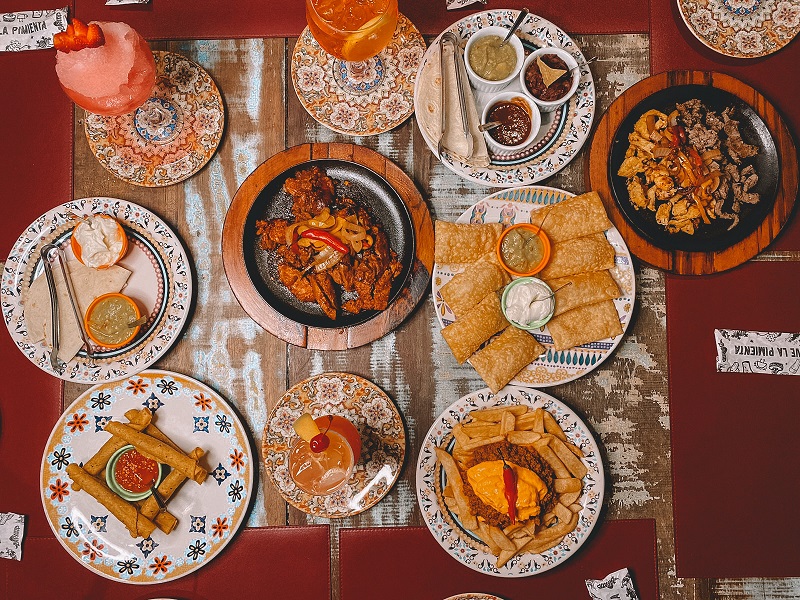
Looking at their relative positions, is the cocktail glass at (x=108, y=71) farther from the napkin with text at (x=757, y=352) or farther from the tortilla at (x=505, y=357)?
the napkin with text at (x=757, y=352)

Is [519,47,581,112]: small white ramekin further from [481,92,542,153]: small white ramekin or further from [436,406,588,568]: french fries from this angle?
[436,406,588,568]: french fries

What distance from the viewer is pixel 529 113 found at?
2545 millimetres

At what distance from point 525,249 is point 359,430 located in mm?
1040

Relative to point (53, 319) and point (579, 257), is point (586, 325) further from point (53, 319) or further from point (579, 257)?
point (53, 319)

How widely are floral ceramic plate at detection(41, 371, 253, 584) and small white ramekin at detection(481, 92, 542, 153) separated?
62.8 inches

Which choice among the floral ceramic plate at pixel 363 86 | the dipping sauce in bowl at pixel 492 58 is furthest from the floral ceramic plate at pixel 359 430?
the dipping sauce in bowl at pixel 492 58

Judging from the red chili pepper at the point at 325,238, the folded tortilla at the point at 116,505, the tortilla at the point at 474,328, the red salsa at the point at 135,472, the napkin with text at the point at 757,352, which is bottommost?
the folded tortilla at the point at 116,505

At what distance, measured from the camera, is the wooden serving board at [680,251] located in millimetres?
2607

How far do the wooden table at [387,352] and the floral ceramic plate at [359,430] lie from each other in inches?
3.6

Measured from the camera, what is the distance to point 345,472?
2.31m

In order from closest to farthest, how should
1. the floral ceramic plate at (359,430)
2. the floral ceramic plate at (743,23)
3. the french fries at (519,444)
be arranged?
the french fries at (519,444)
the floral ceramic plate at (359,430)
the floral ceramic plate at (743,23)

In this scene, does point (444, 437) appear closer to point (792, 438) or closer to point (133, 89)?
point (792, 438)

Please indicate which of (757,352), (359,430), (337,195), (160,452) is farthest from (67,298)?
(757,352)

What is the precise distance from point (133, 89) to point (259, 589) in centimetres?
215
